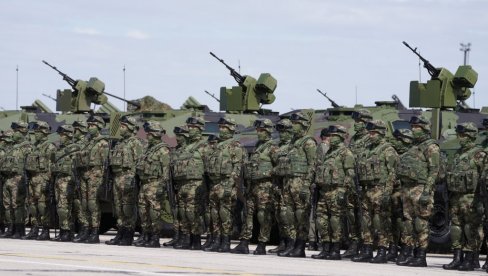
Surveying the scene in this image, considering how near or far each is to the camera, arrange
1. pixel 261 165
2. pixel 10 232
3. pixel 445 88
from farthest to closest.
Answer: pixel 445 88 < pixel 10 232 < pixel 261 165

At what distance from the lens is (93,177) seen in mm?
21453

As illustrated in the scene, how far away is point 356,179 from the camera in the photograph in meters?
18.2

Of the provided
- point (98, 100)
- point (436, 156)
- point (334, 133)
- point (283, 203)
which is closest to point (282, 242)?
point (283, 203)

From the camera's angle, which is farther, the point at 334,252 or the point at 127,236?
the point at 127,236

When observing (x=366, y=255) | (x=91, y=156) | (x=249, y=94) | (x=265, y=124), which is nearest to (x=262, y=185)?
(x=265, y=124)

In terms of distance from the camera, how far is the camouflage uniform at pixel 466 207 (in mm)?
16953

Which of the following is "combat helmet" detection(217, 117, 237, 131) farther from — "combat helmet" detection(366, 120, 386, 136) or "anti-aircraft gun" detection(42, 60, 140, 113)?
"anti-aircraft gun" detection(42, 60, 140, 113)

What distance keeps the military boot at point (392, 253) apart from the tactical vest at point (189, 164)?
3.42m

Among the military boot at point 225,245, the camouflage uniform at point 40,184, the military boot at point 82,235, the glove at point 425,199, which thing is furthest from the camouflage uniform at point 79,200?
the glove at point 425,199

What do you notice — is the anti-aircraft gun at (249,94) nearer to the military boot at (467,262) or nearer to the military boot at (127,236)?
the military boot at (127,236)

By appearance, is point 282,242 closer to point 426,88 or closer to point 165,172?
point 165,172

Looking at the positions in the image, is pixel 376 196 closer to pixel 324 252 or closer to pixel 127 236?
pixel 324 252

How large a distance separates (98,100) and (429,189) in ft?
55.2

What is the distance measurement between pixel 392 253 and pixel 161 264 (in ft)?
12.0
